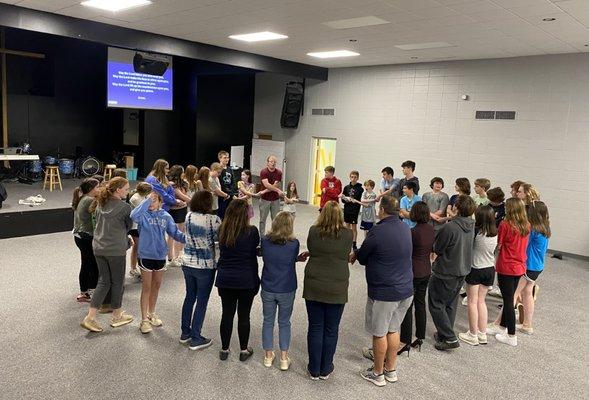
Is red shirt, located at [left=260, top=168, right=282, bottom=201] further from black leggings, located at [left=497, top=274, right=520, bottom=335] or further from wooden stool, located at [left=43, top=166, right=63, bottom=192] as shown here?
wooden stool, located at [left=43, top=166, right=63, bottom=192]

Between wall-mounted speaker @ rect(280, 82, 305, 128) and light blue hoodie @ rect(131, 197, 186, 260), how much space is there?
834cm

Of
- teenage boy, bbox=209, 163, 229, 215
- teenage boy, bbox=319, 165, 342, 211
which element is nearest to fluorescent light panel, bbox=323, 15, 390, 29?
teenage boy, bbox=319, 165, 342, 211

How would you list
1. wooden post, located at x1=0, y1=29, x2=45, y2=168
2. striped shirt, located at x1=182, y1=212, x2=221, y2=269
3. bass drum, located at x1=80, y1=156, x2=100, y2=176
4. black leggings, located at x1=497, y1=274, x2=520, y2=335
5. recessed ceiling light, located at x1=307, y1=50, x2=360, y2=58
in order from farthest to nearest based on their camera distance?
bass drum, located at x1=80, y1=156, x2=100, y2=176
wooden post, located at x1=0, y1=29, x2=45, y2=168
recessed ceiling light, located at x1=307, y1=50, x2=360, y2=58
black leggings, located at x1=497, y1=274, x2=520, y2=335
striped shirt, located at x1=182, y1=212, x2=221, y2=269

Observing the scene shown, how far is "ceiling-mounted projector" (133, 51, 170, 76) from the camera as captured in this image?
944 cm

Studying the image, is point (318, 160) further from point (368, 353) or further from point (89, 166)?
point (368, 353)

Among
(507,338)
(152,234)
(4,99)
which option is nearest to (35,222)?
(152,234)

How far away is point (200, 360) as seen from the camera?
372cm

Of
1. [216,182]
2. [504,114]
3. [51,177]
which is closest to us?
[216,182]

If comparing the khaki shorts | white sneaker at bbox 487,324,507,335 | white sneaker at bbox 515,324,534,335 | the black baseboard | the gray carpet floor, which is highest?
the khaki shorts

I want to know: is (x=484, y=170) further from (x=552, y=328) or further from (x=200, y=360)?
(x=200, y=360)

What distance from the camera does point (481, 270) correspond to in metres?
4.17

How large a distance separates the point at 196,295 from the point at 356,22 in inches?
174

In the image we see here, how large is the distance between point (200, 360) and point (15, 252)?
13.9 feet

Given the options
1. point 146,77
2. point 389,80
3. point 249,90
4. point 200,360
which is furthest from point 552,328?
point 249,90
